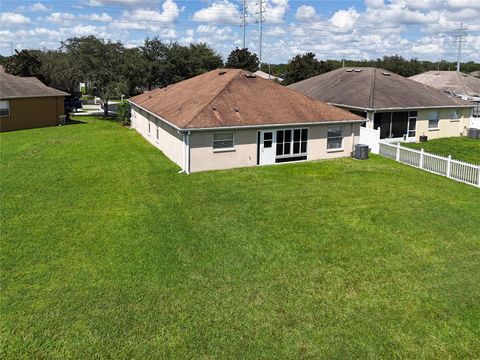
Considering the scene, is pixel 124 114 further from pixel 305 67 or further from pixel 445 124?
pixel 305 67

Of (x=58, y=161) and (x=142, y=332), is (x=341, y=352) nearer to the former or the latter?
(x=142, y=332)

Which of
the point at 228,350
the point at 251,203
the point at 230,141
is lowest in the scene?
the point at 228,350

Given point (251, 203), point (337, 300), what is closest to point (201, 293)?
point (337, 300)

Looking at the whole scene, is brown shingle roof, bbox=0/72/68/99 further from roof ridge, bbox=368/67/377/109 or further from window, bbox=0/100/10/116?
roof ridge, bbox=368/67/377/109

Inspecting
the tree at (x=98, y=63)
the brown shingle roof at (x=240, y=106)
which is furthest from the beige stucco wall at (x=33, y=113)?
the brown shingle roof at (x=240, y=106)

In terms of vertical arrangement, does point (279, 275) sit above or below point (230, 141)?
below

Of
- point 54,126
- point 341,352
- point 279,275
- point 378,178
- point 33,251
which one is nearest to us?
point 341,352

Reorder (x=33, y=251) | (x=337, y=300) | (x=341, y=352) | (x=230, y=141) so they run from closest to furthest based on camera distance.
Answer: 1. (x=341, y=352)
2. (x=337, y=300)
3. (x=33, y=251)
4. (x=230, y=141)

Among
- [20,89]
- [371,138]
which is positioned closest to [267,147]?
[371,138]
